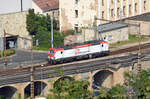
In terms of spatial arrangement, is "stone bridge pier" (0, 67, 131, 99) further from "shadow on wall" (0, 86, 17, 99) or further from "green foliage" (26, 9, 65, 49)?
"green foliage" (26, 9, 65, 49)

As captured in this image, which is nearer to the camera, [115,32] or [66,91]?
[66,91]

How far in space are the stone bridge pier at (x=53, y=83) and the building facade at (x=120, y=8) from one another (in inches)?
842

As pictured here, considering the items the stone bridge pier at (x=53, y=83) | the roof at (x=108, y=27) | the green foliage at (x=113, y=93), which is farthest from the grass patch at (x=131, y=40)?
the green foliage at (x=113, y=93)

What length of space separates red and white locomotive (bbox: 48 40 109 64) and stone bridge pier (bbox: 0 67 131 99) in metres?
4.29

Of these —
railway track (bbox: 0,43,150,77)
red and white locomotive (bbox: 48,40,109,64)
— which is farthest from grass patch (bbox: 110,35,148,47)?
red and white locomotive (bbox: 48,40,109,64)

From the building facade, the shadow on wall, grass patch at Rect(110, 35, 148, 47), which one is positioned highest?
the building facade

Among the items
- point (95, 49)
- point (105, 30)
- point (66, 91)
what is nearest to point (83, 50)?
point (95, 49)

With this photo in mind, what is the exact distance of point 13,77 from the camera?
5434 centimetres

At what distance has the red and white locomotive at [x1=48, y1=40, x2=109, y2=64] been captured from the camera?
210 ft

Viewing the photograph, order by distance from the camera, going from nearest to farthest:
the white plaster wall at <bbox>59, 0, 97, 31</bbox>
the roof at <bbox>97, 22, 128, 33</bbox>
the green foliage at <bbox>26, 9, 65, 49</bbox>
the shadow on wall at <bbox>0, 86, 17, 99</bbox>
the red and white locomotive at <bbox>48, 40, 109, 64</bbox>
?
the shadow on wall at <bbox>0, 86, 17, 99</bbox>, the red and white locomotive at <bbox>48, 40, 109, 64</bbox>, the roof at <bbox>97, 22, 128, 33</bbox>, the green foliage at <bbox>26, 9, 65, 49</bbox>, the white plaster wall at <bbox>59, 0, 97, 31</bbox>

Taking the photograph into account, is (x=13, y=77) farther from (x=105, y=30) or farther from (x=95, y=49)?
(x=105, y=30)

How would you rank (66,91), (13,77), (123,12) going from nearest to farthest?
(66,91)
(13,77)
(123,12)

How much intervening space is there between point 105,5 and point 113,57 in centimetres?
2018

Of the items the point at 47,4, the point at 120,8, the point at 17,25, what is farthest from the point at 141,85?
the point at 47,4
